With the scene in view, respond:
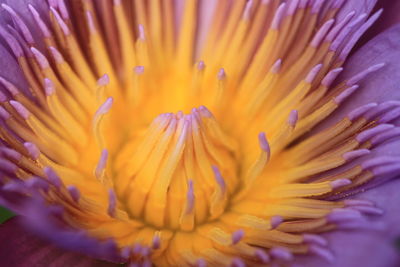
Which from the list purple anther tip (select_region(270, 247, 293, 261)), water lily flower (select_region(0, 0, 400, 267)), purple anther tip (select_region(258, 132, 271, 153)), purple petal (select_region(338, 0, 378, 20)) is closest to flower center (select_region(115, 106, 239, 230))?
water lily flower (select_region(0, 0, 400, 267))

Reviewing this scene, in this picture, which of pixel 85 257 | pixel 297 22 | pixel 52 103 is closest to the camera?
pixel 85 257

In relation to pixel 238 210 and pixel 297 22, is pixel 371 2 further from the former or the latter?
pixel 238 210

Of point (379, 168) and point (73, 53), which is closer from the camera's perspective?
point (379, 168)

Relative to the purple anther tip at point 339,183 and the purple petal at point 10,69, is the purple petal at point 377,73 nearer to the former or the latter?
the purple anther tip at point 339,183

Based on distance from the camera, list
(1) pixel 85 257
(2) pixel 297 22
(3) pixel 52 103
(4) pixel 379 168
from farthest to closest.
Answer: (2) pixel 297 22
(3) pixel 52 103
(4) pixel 379 168
(1) pixel 85 257

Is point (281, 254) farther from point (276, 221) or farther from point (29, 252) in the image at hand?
point (29, 252)

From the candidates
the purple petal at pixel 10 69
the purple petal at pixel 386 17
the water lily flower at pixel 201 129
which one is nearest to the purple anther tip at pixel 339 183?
the water lily flower at pixel 201 129

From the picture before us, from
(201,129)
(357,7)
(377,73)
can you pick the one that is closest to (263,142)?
(201,129)

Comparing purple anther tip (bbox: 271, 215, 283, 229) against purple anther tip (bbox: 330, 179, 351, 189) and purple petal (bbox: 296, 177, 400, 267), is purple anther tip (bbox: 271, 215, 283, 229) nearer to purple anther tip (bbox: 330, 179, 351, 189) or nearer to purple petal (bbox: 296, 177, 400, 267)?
purple petal (bbox: 296, 177, 400, 267)

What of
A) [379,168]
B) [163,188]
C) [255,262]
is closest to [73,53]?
[163,188]
